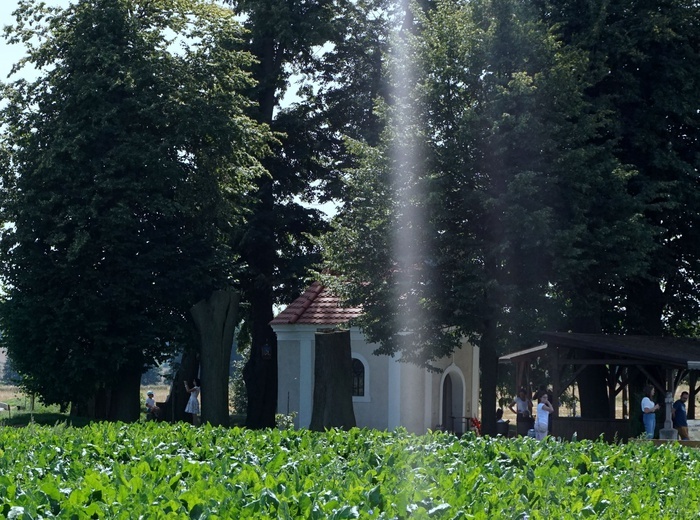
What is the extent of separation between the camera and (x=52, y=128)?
3253 centimetres

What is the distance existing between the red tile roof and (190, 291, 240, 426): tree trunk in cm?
1451

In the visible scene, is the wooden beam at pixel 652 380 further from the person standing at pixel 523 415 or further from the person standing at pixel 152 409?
the person standing at pixel 152 409

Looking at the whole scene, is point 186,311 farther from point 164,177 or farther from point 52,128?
point 52,128

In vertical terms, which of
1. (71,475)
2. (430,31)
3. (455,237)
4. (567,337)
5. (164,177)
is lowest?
(71,475)

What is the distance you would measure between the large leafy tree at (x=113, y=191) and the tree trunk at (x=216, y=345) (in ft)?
32.7

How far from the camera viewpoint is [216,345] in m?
22.0

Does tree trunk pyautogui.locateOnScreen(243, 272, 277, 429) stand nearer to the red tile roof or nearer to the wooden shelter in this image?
the red tile roof

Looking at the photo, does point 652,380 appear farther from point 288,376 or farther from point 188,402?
point 188,402

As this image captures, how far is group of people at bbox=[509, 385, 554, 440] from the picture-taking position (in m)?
27.6

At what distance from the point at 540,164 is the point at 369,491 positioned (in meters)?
22.2

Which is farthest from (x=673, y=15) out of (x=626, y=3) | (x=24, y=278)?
(x=24, y=278)

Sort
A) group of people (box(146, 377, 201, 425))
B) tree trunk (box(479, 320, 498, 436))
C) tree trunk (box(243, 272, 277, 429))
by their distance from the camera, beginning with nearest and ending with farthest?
tree trunk (box(479, 320, 498, 436)) → group of people (box(146, 377, 201, 425)) → tree trunk (box(243, 272, 277, 429))

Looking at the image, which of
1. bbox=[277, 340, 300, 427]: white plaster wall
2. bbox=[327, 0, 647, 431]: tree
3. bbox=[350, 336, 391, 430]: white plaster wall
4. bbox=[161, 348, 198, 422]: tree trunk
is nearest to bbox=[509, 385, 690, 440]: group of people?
bbox=[327, 0, 647, 431]: tree

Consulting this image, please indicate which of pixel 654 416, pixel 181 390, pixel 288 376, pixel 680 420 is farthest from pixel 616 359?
pixel 181 390
